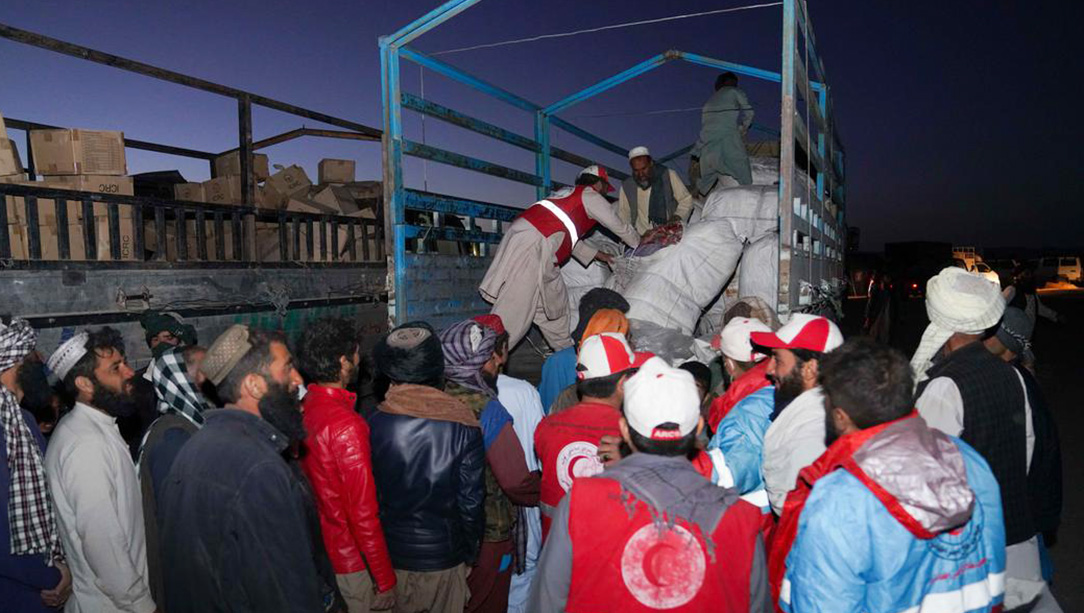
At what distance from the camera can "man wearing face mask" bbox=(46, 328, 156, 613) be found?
2365 millimetres

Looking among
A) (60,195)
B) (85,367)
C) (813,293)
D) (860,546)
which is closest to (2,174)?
(60,195)

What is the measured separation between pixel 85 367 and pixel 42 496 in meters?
0.50

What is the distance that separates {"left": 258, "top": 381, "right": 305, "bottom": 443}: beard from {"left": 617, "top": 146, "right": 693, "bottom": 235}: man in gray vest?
4087 mm

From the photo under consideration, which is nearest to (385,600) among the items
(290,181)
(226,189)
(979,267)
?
(226,189)

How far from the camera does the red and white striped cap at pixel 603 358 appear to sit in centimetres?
245

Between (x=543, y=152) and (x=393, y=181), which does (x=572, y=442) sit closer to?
(x=393, y=181)

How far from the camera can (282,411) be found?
6.80 ft

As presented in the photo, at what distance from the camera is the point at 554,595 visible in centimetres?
172

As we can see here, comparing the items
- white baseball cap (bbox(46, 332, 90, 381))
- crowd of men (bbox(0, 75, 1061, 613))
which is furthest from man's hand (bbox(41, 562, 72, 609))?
white baseball cap (bbox(46, 332, 90, 381))

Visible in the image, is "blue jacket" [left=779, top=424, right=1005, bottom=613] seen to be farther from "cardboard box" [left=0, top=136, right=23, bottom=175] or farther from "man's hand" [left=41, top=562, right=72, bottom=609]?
"cardboard box" [left=0, top=136, right=23, bottom=175]

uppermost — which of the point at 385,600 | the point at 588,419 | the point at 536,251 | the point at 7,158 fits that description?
the point at 7,158

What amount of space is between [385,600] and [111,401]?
1325 millimetres

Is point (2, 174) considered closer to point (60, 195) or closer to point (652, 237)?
point (60, 195)

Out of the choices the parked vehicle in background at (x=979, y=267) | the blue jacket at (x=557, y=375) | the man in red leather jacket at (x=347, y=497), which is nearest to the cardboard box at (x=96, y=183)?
the man in red leather jacket at (x=347, y=497)
